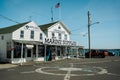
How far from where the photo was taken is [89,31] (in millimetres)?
36938

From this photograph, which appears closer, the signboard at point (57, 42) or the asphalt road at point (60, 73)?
the asphalt road at point (60, 73)

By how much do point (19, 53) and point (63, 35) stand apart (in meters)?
11.7

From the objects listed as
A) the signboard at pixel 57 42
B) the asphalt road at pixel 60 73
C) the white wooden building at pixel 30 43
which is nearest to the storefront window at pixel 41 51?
the white wooden building at pixel 30 43

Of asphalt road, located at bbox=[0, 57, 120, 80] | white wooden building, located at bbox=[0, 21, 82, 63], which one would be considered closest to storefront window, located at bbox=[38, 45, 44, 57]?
white wooden building, located at bbox=[0, 21, 82, 63]

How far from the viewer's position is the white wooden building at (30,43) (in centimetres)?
2552

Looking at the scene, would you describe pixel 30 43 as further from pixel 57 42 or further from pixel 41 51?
pixel 57 42

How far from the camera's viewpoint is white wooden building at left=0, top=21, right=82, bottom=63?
25.5 m

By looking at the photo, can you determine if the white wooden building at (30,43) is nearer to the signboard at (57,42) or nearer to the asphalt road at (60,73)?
the signboard at (57,42)

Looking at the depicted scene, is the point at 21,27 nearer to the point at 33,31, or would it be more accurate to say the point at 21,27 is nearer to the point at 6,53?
the point at 33,31

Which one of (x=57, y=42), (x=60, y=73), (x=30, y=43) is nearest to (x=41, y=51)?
(x=57, y=42)

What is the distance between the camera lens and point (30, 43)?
26.3 m

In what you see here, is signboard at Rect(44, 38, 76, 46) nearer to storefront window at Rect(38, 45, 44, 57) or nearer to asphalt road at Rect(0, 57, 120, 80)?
storefront window at Rect(38, 45, 44, 57)

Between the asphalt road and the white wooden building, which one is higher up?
the white wooden building

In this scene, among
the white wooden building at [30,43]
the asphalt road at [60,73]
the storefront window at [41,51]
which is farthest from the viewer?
the storefront window at [41,51]
